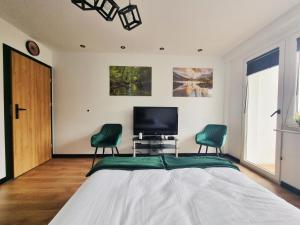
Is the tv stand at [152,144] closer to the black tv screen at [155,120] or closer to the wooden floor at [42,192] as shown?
the black tv screen at [155,120]

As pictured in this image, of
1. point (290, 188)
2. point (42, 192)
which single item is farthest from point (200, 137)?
point (42, 192)

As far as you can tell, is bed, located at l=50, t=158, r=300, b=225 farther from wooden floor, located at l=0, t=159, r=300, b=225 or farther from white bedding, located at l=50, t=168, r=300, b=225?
wooden floor, located at l=0, t=159, r=300, b=225

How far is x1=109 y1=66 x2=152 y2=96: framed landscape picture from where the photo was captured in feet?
12.5

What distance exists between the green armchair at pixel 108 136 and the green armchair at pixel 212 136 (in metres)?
1.65

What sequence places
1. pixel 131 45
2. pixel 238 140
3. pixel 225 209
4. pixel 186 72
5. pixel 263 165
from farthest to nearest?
pixel 186 72, pixel 238 140, pixel 131 45, pixel 263 165, pixel 225 209

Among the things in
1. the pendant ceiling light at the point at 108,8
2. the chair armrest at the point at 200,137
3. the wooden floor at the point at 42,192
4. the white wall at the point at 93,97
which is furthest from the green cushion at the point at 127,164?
the white wall at the point at 93,97

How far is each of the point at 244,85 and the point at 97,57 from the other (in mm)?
3262

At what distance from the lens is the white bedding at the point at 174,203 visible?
77cm

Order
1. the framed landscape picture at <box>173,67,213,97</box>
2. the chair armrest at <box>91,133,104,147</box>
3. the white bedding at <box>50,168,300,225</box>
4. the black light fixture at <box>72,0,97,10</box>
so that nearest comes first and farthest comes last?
the white bedding at <box>50,168,300,225</box>, the black light fixture at <box>72,0,97,10</box>, the chair armrest at <box>91,133,104,147</box>, the framed landscape picture at <box>173,67,213,97</box>

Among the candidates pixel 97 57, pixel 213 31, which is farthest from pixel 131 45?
pixel 213 31

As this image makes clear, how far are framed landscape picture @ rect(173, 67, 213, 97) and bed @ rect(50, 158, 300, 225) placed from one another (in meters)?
2.80

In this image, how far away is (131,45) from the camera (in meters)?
3.36

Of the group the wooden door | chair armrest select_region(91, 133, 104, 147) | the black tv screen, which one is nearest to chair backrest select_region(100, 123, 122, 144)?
chair armrest select_region(91, 133, 104, 147)

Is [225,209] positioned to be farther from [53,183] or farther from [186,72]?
[186,72]
